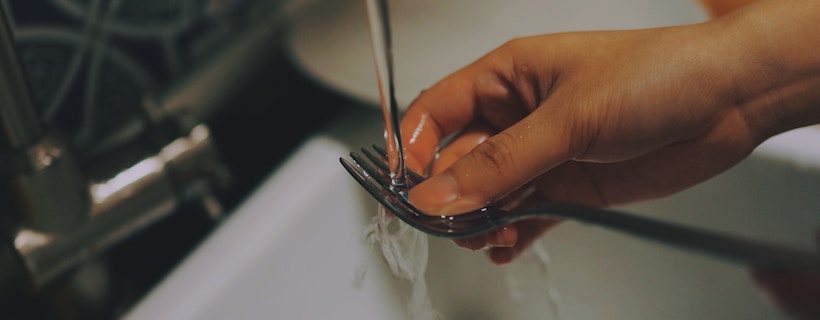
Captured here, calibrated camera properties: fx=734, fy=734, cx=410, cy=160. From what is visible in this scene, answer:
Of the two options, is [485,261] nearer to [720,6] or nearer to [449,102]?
[449,102]

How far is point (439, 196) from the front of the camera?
0.34m

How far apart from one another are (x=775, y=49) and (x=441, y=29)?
0.25 meters

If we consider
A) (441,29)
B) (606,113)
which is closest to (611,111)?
(606,113)

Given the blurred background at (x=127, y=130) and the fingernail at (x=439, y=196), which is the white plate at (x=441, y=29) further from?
the fingernail at (x=439, y=196)

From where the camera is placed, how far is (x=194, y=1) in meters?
0.58

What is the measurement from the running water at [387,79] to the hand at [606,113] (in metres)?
0.02

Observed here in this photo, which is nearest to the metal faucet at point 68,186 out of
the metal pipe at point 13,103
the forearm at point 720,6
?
the metal pipe at point 13,103

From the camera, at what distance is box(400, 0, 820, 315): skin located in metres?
0.35

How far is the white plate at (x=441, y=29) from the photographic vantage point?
1.76ft

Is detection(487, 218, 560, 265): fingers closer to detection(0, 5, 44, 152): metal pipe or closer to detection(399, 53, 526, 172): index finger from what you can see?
detection(399, 53, 526, 172): index finger

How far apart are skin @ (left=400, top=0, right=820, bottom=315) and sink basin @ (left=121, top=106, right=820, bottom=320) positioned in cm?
6

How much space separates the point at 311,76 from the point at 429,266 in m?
0.17

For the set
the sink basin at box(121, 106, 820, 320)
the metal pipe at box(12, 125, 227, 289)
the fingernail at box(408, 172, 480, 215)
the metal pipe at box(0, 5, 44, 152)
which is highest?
the metal pipe at box(0, 5, 44, 152)

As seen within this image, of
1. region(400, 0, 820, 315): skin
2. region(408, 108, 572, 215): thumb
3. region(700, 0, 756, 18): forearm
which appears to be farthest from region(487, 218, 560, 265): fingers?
region(700, 0, 756, 18): forearm
